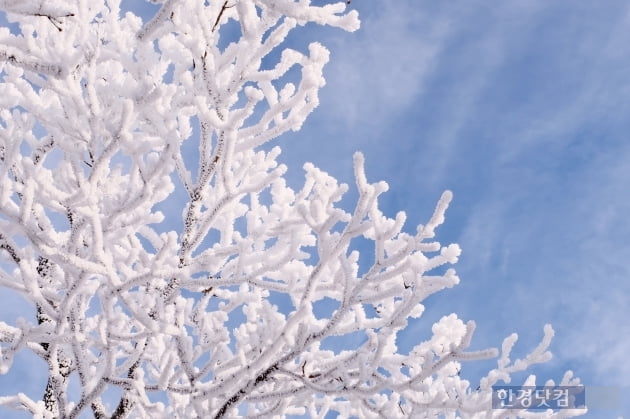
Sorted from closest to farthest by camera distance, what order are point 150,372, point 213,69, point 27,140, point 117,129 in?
point 117,129, point 213,69, point 27,140, point 150,372

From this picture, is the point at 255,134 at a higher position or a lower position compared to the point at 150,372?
higher

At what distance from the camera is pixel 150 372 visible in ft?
19.5

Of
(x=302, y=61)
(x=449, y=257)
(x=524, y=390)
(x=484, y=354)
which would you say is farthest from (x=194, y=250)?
(x=524, y=390)

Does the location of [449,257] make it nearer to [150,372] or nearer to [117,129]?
[117,129]

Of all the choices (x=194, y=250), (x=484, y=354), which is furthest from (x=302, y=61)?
(x=484, y=354)

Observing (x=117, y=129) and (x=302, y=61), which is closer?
(x=117, y=129)

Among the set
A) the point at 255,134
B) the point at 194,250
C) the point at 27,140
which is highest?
the point at 27,140

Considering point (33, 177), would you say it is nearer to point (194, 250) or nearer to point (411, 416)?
point (194, 250)

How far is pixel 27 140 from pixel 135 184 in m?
2.78

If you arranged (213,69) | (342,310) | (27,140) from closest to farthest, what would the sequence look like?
1. (342,310)
2. (213,69)
3. (27,140)

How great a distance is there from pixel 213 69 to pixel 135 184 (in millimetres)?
1037

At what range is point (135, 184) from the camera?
10.5 ft

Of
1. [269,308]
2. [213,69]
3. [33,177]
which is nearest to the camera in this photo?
[33,177]

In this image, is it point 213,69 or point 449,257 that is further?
point 213,69
